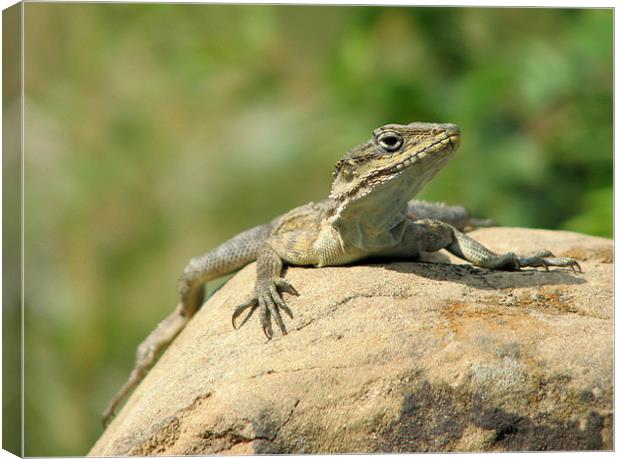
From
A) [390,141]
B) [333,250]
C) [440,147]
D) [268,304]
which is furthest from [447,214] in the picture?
[268,304]

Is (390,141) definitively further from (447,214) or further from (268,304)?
(447,214)

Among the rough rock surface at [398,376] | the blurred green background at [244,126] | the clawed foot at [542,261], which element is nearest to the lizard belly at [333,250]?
the rough rock surface at [398,376]

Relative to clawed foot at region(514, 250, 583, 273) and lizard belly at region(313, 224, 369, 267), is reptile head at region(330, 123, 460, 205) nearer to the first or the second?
lizard belly at region(313, 224, 369, 267)

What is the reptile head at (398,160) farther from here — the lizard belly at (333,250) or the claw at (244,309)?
the claw at (244,309)

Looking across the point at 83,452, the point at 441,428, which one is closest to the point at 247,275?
the point at 441,428

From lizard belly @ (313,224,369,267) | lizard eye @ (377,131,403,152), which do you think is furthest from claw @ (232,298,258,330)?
lizard eye @ (377,131,403,152)

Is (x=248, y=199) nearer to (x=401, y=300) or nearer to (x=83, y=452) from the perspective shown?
(x=83, y=452)
